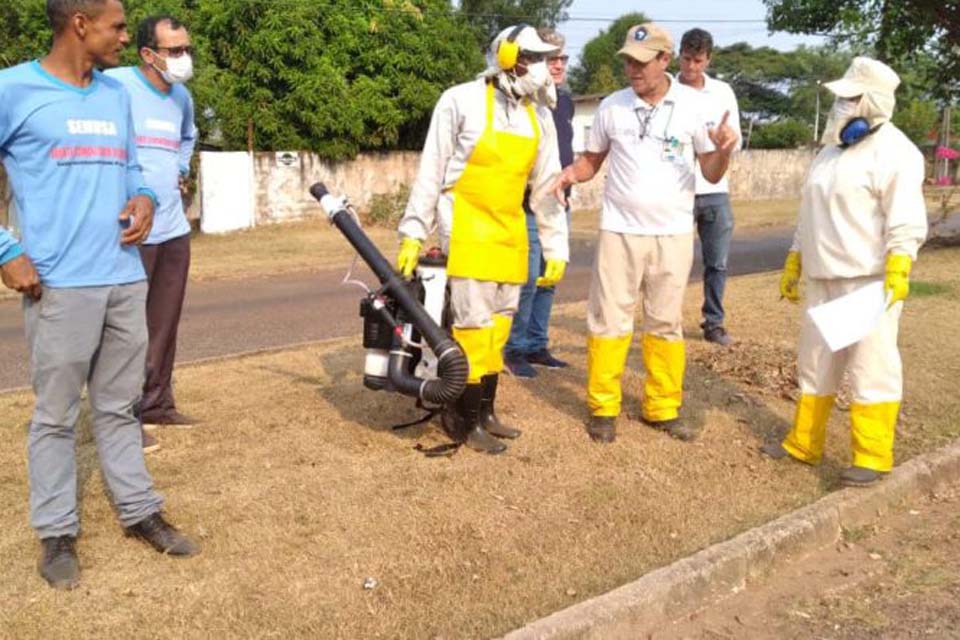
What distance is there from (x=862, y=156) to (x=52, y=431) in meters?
3.88

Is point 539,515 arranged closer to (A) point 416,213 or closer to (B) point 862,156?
(A) point 416,213

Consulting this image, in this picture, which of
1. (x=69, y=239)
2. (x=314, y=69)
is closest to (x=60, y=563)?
(x=69, y=239)

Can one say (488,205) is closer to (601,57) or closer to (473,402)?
(473,402)

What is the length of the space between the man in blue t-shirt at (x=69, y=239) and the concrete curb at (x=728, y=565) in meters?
1.82

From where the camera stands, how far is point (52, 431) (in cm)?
369

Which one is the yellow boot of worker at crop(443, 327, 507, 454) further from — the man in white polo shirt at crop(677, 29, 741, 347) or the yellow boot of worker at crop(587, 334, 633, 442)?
the man in white polo shirt at crop(677, 29, 741, 347)

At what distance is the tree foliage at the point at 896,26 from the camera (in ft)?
48.9

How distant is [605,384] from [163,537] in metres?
2.60

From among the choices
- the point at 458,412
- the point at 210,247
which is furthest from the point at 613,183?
the point at 210,247

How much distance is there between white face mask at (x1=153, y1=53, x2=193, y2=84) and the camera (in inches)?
205

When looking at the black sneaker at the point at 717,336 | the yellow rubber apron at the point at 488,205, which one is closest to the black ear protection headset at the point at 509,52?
the yellow rubber apron at the point at 488,205

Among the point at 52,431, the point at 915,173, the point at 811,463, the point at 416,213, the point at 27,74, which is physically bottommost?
the point at 811,463

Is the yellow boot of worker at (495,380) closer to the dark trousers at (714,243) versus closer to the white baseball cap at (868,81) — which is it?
the white baseball cap at (868,81)

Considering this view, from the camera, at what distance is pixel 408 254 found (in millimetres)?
4973
